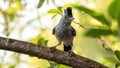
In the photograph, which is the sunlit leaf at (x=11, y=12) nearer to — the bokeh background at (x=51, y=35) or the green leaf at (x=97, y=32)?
the bokeh background at (x=51, y=35)

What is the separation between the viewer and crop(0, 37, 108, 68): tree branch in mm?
926

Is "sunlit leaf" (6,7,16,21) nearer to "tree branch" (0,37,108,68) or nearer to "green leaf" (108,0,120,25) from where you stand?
"tree branch" (0,37,108,68)

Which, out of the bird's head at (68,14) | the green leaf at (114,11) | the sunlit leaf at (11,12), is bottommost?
the sunlit leaf at (11,12)

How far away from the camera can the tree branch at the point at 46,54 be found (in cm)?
93

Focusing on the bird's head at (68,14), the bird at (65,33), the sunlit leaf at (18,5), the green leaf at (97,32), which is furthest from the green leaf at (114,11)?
the sunlit leaf at (18,5)

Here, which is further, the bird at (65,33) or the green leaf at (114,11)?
the bird at (65,33)

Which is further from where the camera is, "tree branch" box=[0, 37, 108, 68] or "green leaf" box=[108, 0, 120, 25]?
"tree branch" box=[0, 37, 108, 68]

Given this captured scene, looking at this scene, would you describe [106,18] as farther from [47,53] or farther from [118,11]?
[47,53]

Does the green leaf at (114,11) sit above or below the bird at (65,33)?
above

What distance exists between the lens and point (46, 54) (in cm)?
93

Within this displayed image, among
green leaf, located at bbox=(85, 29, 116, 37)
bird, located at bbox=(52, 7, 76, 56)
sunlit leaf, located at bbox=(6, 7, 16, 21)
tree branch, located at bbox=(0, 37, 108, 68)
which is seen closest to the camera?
green leaf, located at bbox=(85, 29, 116, 37)

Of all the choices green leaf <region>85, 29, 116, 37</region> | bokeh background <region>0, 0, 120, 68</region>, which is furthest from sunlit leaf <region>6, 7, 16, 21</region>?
green leaf <region>85, 29, 116, 37</region>

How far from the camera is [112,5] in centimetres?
46

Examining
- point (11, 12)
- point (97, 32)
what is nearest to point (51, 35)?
point (11, 12)
